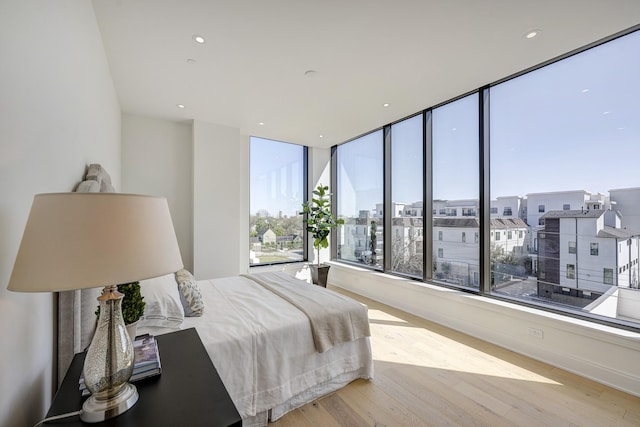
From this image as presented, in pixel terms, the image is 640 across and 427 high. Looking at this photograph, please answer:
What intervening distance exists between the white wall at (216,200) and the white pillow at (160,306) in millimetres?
2127

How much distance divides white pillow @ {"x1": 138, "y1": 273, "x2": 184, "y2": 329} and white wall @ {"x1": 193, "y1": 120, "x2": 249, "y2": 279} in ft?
6.98

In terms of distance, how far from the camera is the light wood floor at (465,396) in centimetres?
181

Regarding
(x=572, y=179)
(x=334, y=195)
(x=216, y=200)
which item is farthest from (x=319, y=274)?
(x=572, y=179)

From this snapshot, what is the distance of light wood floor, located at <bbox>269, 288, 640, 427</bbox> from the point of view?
1.81 m

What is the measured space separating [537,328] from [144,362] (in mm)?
3147

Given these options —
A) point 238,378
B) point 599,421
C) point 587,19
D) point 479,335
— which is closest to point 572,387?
point 599,421

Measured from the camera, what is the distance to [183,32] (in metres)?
2.10

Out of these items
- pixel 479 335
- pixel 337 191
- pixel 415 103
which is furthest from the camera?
pixel 337 191

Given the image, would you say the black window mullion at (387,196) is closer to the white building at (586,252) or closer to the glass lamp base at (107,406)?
the white building at (586,252)

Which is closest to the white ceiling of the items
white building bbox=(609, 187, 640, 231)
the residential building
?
the residential building

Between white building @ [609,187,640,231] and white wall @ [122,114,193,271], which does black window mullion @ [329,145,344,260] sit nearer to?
white wall @ [122,114,193,271]

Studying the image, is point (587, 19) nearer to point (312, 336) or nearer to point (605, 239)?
point (605, 239)

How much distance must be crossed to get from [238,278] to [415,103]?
3.04 m

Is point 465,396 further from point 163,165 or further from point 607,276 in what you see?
point 163,165
